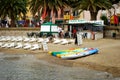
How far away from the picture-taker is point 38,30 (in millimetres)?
77312

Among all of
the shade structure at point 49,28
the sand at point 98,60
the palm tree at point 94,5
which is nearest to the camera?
the sand at point 98,60

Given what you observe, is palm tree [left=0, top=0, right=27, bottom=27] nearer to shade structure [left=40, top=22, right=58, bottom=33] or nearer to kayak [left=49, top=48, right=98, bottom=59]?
shade structure [left=40, top=22, right=58, bottom=33]

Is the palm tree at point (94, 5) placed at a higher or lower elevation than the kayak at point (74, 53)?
higher

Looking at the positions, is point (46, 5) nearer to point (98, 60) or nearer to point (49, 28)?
point (49, 28)

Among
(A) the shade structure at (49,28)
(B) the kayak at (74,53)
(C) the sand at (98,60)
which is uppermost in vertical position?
(A) the shade structure at (49,28)

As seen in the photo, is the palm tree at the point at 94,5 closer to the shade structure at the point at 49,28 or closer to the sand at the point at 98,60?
the shade structure at the point at 49,28

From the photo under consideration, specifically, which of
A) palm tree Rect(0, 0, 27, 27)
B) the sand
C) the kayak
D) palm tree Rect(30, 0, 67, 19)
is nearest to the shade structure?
palm tree Rect(30, 0, 67, 19)

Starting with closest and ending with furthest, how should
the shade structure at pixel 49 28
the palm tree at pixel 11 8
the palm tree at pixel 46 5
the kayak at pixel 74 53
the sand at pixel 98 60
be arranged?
1. the sand at pixel 98 60
2. the kayak at pixel 74 53
3. the shade structure at pixel 49 28
4. the palm tree at pixel 46 5
5. the palm tree at pixel 11 8

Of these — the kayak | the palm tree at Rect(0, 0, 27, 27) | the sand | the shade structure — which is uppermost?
the palm tree at Rect(0, 0, 27, 27)

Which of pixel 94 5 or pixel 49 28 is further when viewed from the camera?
pixel 94 5


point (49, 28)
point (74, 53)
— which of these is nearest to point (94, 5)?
point (49, 28)

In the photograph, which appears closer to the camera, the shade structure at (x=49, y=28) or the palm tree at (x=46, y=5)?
the shade structure at (x=49, y=28)

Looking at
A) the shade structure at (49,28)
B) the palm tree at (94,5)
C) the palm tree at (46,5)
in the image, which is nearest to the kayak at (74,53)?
the shade structure at (49,28)

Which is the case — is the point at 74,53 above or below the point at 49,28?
below
